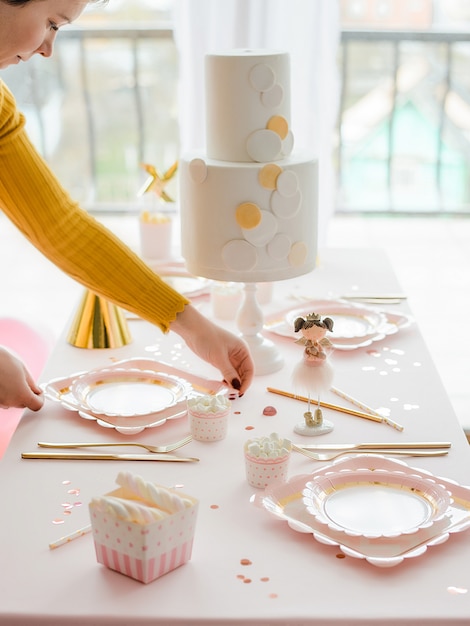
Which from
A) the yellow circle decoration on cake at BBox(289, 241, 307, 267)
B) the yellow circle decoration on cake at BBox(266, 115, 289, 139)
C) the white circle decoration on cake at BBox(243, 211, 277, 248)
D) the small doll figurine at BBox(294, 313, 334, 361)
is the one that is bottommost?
the small doll figurine at BBox(294, 313, 334, 361)

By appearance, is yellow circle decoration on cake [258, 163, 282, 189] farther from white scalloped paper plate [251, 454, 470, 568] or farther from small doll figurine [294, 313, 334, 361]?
white scalloped paper plate [251, 454, 470, 568]

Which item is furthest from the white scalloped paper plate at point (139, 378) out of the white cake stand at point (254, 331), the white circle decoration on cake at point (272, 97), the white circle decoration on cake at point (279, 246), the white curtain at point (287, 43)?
the white curtain at point (287, 43)

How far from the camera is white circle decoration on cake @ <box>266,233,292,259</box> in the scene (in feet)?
4.76

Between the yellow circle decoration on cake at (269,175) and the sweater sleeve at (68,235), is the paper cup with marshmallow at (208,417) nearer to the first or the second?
the sweater sleeve at (68,235)

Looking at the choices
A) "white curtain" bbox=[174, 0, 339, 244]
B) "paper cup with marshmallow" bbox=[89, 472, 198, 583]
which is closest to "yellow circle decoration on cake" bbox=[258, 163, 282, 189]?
"paper cup with marshmallow" bbox=[89, 472, 198, 583]

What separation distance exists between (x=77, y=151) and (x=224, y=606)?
264 inches

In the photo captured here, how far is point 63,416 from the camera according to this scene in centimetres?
134

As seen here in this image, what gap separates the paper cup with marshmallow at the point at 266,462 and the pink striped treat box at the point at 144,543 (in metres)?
0.16

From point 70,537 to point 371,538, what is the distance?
1.07 ft

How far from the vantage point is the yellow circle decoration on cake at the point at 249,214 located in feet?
4.65

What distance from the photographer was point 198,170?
4.74 ft

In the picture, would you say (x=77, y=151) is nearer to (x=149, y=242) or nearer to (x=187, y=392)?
(x=149, y=242)

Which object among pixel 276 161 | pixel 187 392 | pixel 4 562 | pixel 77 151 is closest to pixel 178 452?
pixel 187 392

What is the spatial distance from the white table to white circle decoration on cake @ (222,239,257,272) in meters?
0.18
